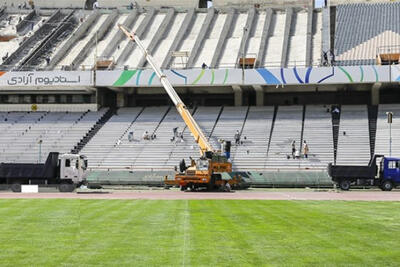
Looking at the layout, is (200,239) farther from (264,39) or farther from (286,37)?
(286,37)

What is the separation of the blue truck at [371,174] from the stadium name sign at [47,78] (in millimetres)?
30957

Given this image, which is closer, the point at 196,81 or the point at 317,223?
the point at 317,223

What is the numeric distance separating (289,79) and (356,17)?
56.3 feet

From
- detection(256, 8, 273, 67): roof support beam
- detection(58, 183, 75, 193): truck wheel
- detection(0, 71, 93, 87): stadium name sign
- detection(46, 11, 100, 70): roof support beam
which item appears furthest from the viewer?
detection(46, 11, 100, 70): roof support beam

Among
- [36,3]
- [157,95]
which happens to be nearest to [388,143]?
[157,95]

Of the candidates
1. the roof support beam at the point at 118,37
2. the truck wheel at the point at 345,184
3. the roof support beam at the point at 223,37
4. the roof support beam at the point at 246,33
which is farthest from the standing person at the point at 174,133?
the truck wheel at the point at 345,184

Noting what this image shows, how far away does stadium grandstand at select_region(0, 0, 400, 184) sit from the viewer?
57156 mm

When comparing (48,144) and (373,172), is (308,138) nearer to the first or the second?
(373,172)

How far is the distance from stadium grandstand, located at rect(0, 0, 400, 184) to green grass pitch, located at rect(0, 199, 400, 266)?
32674 mm

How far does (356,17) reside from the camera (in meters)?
72.8

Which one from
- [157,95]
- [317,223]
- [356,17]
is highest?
[356,17]

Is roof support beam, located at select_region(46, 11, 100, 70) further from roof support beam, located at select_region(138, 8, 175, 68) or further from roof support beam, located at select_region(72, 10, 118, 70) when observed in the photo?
roof support beam, located at select_region(138, 8, 175, 68)

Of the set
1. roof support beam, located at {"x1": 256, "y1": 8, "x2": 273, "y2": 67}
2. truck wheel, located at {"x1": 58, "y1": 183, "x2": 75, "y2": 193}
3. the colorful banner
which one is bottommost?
truck wheel, located at {"x1": 58, "y1": 183, "x2": 75, "y2": 193}

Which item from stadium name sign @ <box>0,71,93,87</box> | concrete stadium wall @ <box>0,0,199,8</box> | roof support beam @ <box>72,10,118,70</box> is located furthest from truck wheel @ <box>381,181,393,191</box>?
concrete stadium wall @ <box>0,0,199,8</box>
